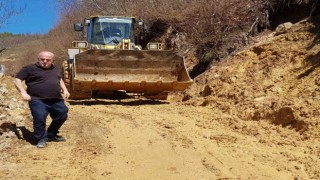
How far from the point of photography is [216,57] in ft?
42.7

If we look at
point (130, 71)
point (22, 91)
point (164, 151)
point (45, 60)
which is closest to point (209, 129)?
point (164, 151)

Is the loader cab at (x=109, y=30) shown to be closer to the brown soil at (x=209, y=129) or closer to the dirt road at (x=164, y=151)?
the brown soil at (x=209, y=129)

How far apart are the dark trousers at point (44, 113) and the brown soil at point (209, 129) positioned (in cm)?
23

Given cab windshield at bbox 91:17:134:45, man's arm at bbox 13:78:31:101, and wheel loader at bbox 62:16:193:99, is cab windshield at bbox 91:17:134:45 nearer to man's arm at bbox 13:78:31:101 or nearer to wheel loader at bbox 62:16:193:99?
wheel loader at bbox 62:16:193:99

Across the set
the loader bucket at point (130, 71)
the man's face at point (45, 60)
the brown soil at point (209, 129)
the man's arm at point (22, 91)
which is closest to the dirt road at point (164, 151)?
the brown soil at point (209, 129)

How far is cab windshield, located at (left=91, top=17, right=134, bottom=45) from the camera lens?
41.1 feet

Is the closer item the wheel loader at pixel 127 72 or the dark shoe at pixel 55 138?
the dark shoe at pixel 55 138

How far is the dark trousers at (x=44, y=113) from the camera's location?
5969 millimetres

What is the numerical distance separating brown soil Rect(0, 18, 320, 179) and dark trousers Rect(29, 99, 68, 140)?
0.23 m

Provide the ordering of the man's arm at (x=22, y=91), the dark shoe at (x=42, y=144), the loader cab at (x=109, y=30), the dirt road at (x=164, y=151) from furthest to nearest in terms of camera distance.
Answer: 1. the loader cab at (x=109, y=30)
2. the dark shoe at (x=42, y=144)
3. the man's arm at (x=22, y=91)
4. the dirt road at (x=164, y=151)

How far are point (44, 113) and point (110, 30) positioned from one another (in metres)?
6.90

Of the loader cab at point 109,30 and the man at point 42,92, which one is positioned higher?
the loader cab at point 109,30

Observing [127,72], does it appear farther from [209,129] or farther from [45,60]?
[45,60]

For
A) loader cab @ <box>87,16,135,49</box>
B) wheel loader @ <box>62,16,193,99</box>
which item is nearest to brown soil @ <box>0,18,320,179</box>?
wheel loader @ <box>62,16,193,99</box>
